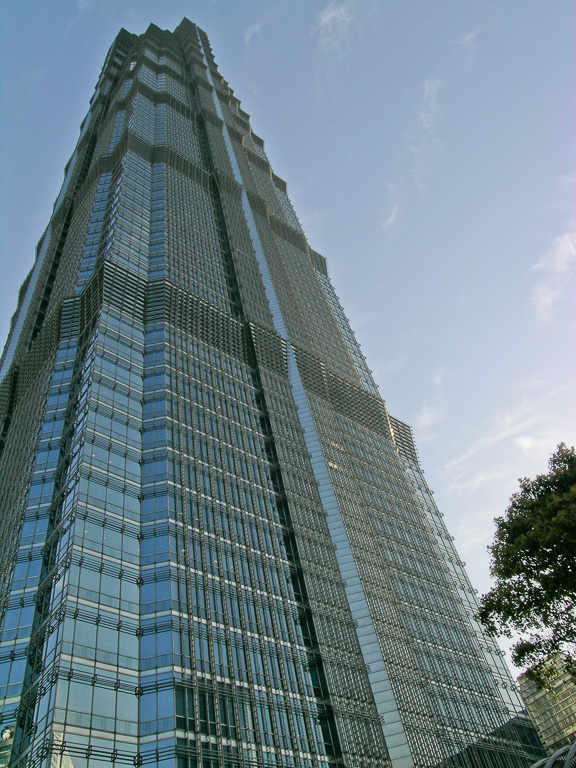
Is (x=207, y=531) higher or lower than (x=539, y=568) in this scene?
higher

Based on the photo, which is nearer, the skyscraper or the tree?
the tree

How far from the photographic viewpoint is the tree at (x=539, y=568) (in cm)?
2789

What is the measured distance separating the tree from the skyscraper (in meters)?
21.5

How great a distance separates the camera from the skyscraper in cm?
4138

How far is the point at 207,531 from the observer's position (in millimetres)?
53719

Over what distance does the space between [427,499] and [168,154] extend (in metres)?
68.0

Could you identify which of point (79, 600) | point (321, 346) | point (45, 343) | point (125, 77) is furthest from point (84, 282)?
point (125, 77)

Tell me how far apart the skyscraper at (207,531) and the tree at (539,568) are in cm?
2148

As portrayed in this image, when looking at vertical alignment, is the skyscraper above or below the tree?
above

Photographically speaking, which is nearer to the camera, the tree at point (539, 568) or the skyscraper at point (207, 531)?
the tree at point (539, 568)

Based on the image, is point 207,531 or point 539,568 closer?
point 539,568

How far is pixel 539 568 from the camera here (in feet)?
94.8

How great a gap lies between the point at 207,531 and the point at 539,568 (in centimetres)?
3114

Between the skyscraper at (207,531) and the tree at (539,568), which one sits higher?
the skyscraper at (207,531)
